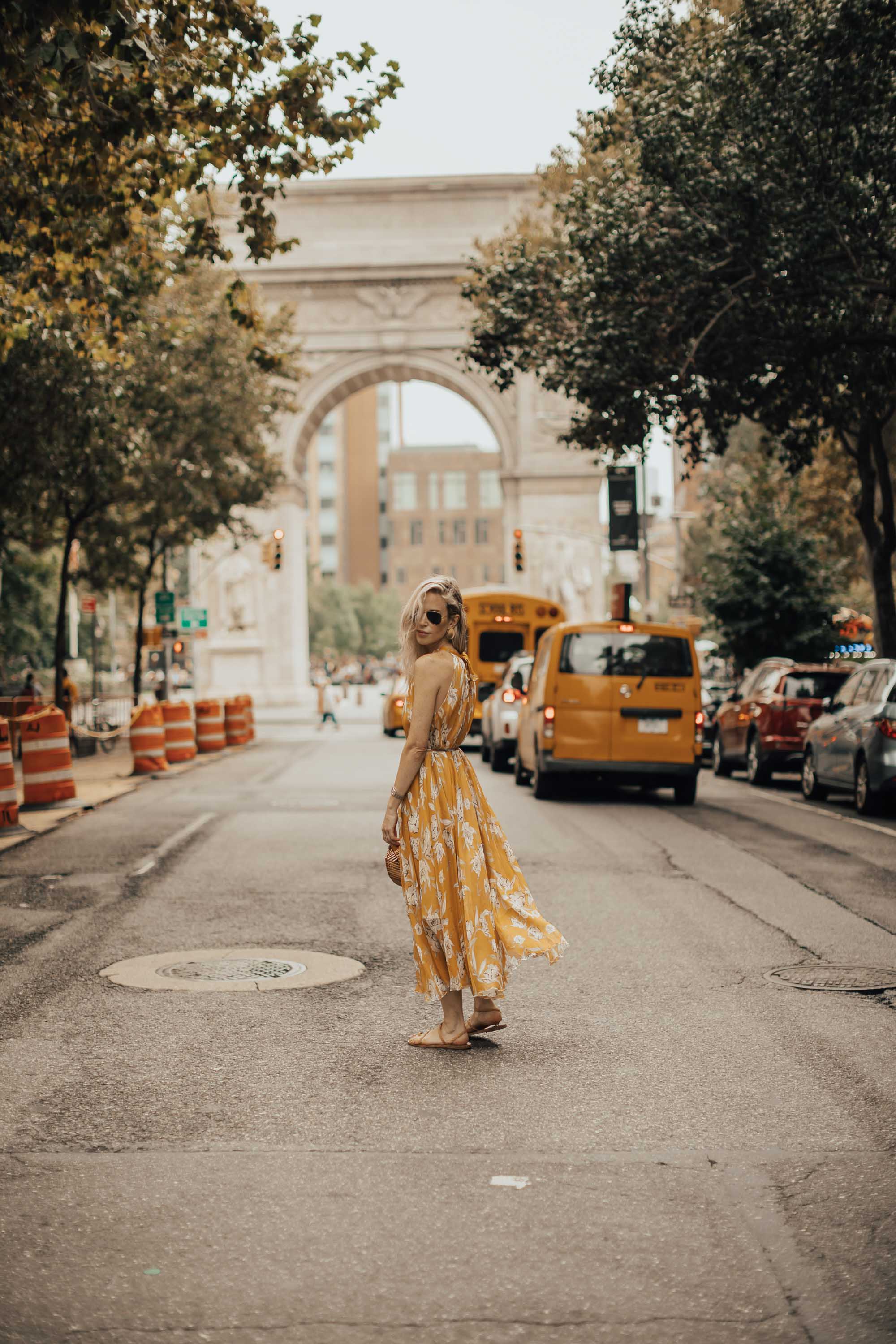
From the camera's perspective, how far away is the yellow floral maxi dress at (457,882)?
19.7 feet

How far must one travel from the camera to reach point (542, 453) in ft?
181

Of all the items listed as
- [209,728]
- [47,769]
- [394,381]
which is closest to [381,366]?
[394,381]

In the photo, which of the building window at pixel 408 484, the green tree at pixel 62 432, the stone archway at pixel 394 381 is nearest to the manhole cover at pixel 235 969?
the green tree at pixel 62 432

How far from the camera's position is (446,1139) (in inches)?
193

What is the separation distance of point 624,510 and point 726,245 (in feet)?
74.3

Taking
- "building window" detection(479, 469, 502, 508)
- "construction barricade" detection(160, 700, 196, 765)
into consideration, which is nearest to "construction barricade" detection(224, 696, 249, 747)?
"construction barricade" detection(160, 700, 196, 765)

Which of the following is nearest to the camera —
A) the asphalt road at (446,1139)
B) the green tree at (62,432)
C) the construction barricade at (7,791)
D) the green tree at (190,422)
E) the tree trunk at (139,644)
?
the asphalt road at (446,1139)

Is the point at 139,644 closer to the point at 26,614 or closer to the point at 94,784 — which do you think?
the point at 94,784

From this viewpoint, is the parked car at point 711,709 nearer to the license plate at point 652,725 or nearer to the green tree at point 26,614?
the license plate at point 652,725

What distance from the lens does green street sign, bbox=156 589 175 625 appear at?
3822 centimetres

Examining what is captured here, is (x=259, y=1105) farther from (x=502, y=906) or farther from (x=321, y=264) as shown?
(x=321, y=264)

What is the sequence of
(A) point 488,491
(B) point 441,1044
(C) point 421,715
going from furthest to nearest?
(A) point 488,491
(B) point 441,1044
(C) point 421,715

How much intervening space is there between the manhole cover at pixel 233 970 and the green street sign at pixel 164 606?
30419 millimetres

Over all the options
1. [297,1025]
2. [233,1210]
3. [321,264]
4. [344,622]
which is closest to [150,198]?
[297,1025]
